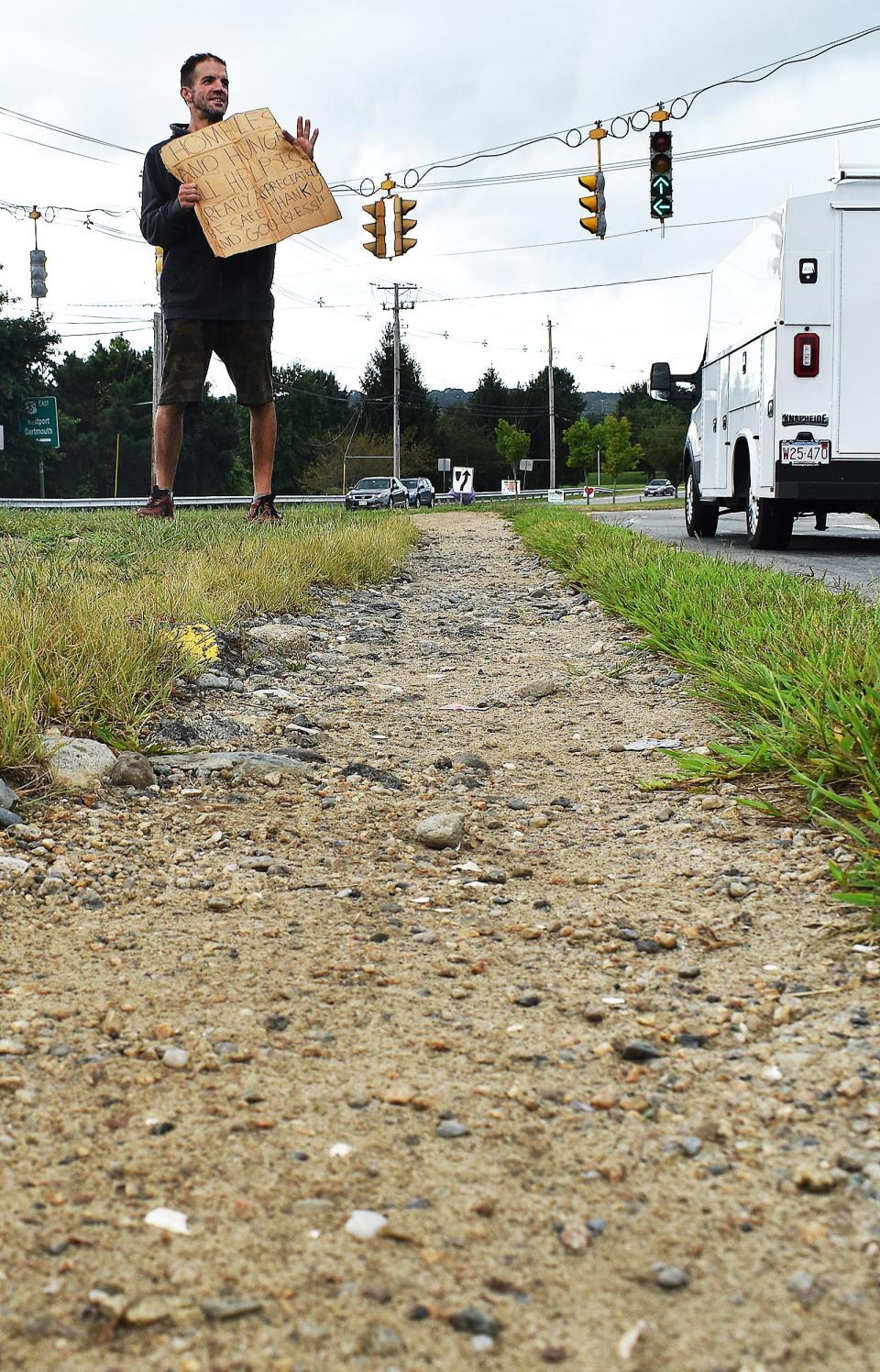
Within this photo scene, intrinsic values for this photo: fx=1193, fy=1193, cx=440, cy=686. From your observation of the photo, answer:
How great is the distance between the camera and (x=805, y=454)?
1081 centimetres

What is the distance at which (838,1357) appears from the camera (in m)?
1.24

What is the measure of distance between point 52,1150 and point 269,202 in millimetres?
7589

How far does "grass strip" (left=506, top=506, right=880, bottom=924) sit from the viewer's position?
2.89m

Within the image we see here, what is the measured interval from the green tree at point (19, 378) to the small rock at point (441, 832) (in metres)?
53.7

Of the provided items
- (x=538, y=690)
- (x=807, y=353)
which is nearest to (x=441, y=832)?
(x=538, y=690)

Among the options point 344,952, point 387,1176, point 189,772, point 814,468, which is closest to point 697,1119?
point 387,1176

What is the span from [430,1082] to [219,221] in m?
7.39

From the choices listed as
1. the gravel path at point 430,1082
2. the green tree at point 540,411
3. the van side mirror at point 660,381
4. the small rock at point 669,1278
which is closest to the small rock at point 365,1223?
the gravel path at point 430,1082

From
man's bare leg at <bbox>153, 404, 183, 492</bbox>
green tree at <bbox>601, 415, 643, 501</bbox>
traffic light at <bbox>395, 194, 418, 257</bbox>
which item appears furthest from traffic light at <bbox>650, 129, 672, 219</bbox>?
green tree at <bbox>601, 415, 643, 501</bbox>

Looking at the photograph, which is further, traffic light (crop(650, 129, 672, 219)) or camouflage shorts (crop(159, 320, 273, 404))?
traffic light (crop(650, 129, 672, 219))

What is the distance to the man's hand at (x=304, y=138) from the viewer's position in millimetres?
8180

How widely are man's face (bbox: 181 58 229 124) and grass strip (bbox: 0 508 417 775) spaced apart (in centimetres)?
290

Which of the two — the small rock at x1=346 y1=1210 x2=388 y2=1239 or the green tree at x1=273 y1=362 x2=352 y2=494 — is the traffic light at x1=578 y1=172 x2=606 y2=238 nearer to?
the small rock at x1=346 y1=1210 x2=388 y2=1239

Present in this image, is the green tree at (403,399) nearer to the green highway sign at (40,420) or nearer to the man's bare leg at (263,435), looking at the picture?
the green highway sign at (40,420)
